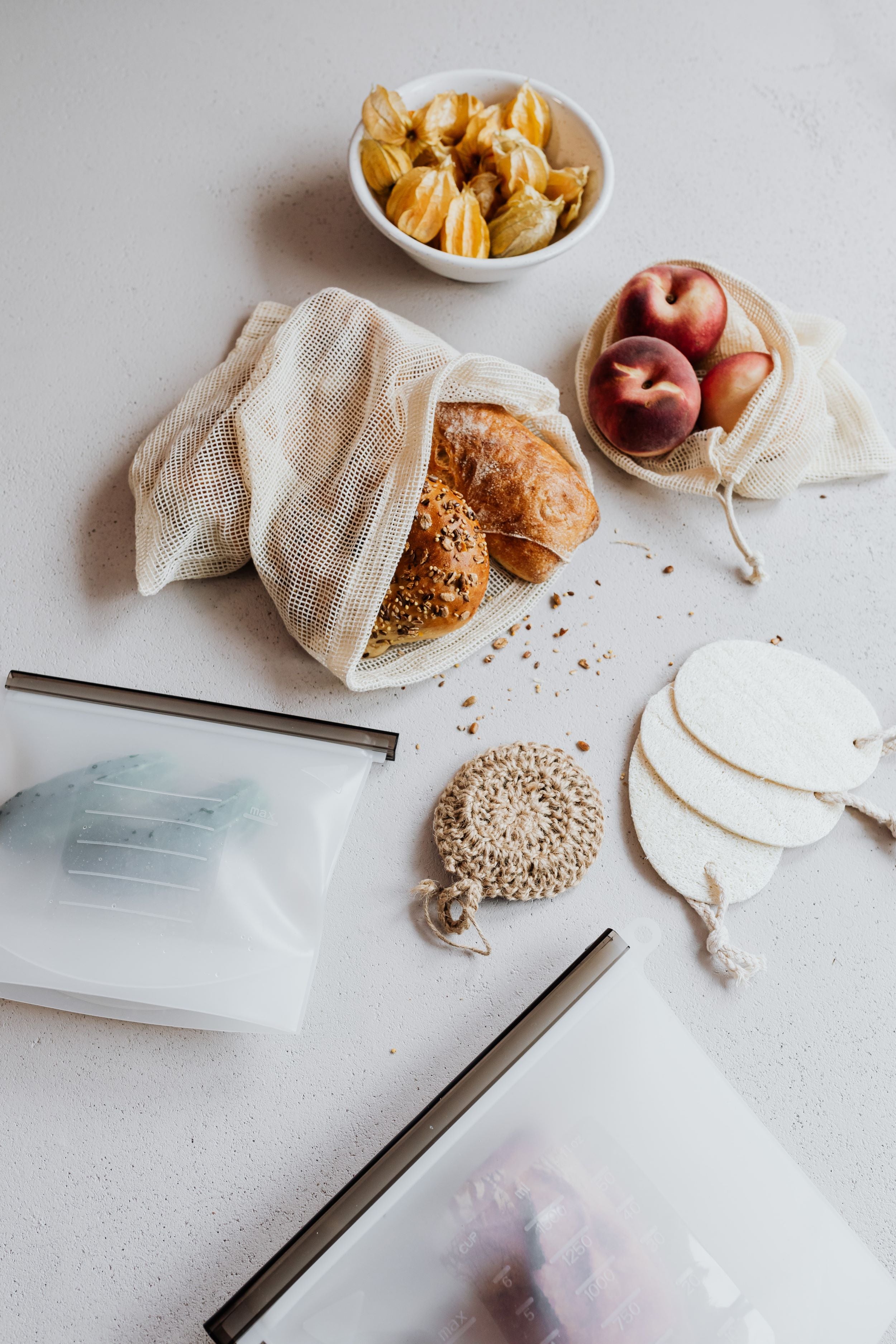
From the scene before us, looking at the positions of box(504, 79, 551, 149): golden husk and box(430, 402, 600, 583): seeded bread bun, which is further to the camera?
box(504, 79, 551, 149): golden husk

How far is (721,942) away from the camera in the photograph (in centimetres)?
71

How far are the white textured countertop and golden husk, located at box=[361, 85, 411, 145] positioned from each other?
0.38 ft

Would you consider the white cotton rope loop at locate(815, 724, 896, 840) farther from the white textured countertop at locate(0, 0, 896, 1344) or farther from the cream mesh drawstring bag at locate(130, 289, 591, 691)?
the cream mesh drawstring bag at locate(130, 289, 591, 691)

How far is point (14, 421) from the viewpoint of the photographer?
2.72 feet

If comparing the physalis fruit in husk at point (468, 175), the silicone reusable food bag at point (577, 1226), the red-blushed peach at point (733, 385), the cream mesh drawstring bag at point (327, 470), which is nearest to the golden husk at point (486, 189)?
the physalis fruit in husk at point (468, 175)

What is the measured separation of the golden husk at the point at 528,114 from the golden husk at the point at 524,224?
8cm

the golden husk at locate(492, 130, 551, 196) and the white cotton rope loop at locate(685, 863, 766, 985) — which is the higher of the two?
the golden husk at locate(492, 130, 551, 196)

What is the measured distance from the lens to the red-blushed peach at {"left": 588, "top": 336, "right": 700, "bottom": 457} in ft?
2.68

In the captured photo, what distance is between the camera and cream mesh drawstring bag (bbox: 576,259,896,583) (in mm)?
829

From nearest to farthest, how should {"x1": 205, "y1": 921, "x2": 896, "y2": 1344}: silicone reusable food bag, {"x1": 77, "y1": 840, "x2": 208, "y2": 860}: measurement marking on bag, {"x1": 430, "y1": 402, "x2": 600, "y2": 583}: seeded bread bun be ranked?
{"x1": 205, "y1": 921, "x2": 896, "y2": 1344}: silicone reusable food bag < {"x1": 77, "y1": 840, "x2": 208, "y2": 860}: measurement marking on bag < {"x1": 430, "y1": 402, "x2": 600, "y2": 583}: seeded bread bun

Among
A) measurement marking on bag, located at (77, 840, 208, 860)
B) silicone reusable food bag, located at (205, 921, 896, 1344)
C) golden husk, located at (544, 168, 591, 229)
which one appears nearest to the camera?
silicone reusable food bag, located at (205, 921, 896, 1344)

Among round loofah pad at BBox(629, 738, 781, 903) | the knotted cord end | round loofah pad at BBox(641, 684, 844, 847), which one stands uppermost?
round loofah pad at BBox(641, 684, 844, 847)

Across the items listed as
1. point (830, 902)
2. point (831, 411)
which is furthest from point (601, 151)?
point (830, 902)

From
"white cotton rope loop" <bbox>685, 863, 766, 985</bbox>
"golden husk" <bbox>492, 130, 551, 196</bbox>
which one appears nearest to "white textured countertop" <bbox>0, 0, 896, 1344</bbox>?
"white cotton rope loop" <bbox>685, 863, 766, 985</bbox>
